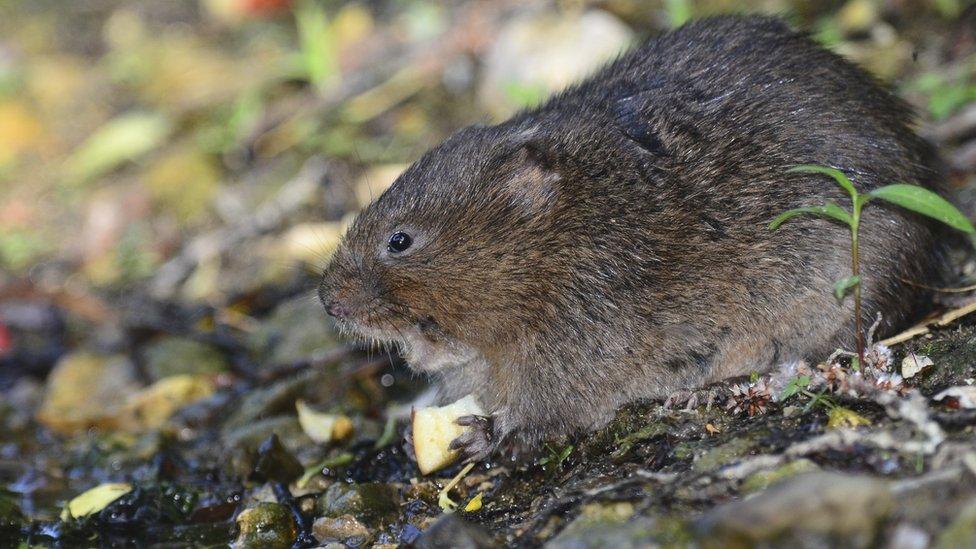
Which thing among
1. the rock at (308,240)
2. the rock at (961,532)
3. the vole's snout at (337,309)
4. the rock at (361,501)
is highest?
the rock at (308,240)

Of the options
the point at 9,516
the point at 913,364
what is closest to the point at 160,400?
the point at 9,516

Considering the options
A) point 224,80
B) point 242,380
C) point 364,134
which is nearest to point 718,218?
point 242,380

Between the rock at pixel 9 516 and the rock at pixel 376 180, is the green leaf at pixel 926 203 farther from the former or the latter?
the rock at pixel 376 180

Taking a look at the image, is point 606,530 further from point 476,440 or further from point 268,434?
point 268,434

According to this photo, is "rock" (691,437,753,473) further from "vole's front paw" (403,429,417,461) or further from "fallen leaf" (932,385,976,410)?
"vole's front paw" (403,429,417,461)

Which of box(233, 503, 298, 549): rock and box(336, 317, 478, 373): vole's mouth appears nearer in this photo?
box(233, 503, 298, 549): rock

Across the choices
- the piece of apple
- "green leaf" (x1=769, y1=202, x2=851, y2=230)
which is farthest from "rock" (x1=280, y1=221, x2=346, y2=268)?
"green leaf" (x1=769, y1=202, x2=851, y2=230)

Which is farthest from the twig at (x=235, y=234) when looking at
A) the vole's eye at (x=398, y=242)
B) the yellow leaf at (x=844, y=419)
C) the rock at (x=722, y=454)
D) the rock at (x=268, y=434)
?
the yellow leaf at (x=844, y=419)

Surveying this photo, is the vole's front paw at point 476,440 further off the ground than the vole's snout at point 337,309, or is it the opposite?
the vole's snout at point 337,309
